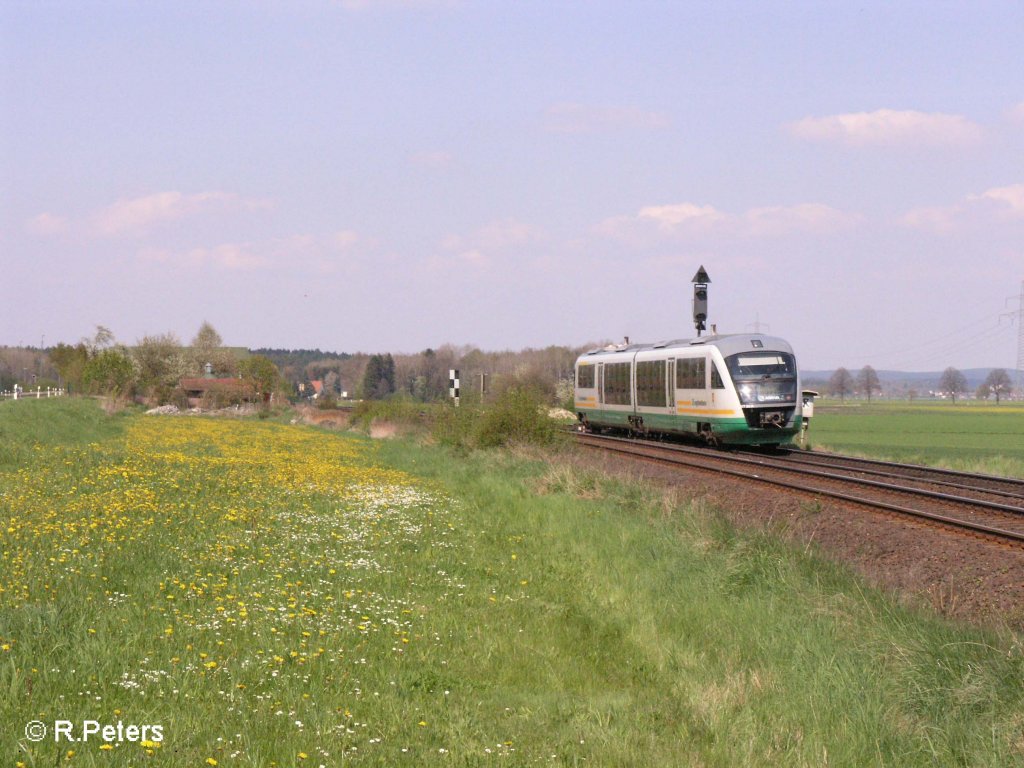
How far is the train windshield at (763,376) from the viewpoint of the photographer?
26.2 m

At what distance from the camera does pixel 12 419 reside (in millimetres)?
35844

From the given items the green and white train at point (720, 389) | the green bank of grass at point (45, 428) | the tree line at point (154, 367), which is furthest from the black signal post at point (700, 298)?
the tree line at point (154, 367)

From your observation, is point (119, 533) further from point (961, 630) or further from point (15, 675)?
point (961, 630)

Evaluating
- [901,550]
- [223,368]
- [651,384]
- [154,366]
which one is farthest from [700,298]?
[223,368]

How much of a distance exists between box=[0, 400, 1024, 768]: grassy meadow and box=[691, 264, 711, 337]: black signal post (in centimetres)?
1790

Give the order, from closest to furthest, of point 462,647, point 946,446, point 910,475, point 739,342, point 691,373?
point 462,647, point 910,475, point 739,342, point 691,373, point 946,446

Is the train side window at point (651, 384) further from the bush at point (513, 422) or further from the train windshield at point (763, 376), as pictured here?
the train windshield at point (763, 376)

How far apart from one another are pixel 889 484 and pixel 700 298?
1468cm

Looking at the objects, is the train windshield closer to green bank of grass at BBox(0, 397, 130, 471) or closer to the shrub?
the shrub

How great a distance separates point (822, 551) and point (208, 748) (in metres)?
8.54

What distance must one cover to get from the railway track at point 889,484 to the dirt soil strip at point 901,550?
0.88 feet

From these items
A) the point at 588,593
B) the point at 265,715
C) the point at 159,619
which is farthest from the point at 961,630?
the point at 159,619

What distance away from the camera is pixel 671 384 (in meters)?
30.2

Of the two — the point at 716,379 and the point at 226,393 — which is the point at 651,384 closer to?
the point at 716,379
